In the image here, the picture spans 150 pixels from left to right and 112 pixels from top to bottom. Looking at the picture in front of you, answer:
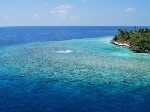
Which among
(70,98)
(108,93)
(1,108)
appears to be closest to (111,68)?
(108,93)

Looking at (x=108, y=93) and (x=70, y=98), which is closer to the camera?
(x=70, y=98)

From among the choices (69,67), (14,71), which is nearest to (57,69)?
(69,67)

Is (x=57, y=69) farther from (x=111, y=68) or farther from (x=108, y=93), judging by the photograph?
(x=108, y=93)

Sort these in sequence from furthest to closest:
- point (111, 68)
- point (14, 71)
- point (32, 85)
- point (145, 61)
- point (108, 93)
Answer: point (145, 61) < point (111, 68) < point (14, 71) < point (32, 85) < point (108, 93)

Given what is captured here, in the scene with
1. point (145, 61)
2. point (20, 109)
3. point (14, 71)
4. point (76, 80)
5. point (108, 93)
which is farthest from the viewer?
point (145, 61)

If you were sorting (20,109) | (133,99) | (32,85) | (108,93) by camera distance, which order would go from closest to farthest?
(20,109)
(133,99)
(108,93)
(32,85)

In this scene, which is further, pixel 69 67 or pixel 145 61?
pixel 145 61

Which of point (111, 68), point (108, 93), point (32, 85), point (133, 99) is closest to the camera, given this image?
point (133, 99)

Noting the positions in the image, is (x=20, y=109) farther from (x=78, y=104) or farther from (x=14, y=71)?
(x=14, y=71)

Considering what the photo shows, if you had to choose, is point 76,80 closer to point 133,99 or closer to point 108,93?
point 108,93
